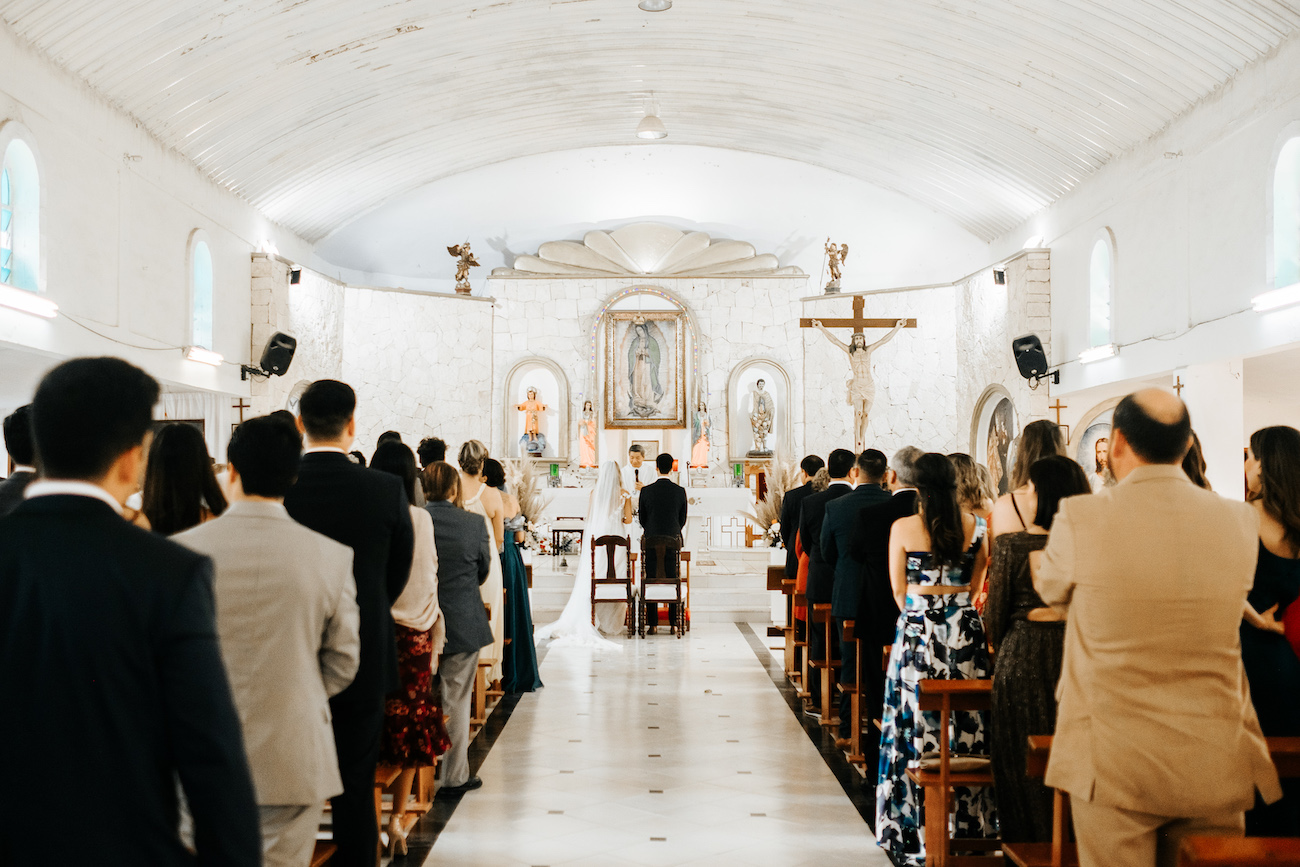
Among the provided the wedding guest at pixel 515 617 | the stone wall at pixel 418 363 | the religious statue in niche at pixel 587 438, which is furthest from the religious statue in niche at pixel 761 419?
the wedding guest at pixel 515 617

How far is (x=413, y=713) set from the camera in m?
4.34

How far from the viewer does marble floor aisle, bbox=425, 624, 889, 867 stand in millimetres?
4727

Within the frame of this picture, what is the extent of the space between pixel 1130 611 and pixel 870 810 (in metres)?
3.11

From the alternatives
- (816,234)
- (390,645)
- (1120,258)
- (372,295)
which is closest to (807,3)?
(1120,258)

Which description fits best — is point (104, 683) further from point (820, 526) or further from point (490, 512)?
point (820, 526)

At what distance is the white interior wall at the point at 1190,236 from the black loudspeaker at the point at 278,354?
927 centimetres

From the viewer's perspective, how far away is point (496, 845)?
15.7 feet

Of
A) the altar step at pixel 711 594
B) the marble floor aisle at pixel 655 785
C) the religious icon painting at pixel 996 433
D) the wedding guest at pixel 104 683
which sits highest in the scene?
the religious icon painting at pixel 996 433

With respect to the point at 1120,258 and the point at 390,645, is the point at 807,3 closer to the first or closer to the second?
the point at 1120,258

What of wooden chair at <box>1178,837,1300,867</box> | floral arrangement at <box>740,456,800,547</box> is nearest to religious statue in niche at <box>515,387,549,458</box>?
floral arrangement at <box>740,456,800,547</box>

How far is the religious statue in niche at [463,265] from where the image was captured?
55.8ft

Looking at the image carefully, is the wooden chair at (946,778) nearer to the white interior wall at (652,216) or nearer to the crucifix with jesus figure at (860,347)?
the crucifix with jesus figure at (860,347)

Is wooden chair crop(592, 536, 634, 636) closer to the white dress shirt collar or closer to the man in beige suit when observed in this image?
the man in beige suit

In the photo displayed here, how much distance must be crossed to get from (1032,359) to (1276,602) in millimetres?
10239
